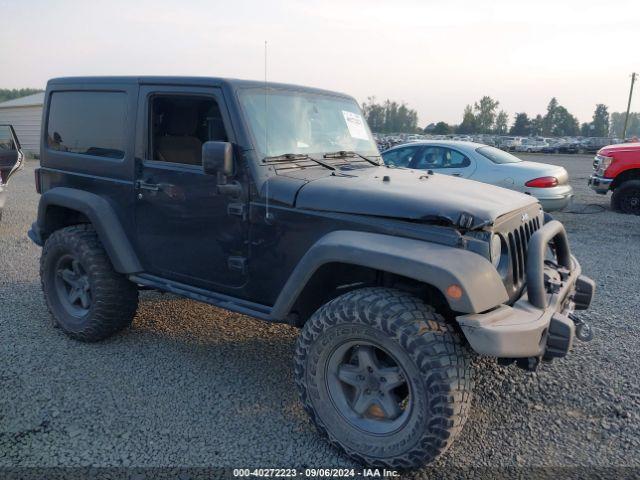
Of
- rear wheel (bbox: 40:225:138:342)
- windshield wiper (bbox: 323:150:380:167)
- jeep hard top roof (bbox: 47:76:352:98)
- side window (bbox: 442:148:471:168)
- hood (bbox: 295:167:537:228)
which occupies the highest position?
jeep hard top roof (bbox: 47:76:352:98)

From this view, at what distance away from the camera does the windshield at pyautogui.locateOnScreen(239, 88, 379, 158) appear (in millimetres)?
3498

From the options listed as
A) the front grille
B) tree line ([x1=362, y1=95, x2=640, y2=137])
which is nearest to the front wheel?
the front grille

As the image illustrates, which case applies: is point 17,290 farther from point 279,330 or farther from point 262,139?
point 262,139

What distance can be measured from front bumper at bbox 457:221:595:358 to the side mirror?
1.57 meters

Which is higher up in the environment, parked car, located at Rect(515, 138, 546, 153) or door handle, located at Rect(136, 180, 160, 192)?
parked car, located at Rect(515, 138, 546, 153)

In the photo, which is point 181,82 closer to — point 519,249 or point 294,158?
point 294,158

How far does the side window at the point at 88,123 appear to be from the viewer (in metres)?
4.05

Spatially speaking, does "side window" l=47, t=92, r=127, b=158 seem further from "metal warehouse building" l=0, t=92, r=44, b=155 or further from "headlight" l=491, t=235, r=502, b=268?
"metal warehouse building" l=0, t=92, r=44, b=155

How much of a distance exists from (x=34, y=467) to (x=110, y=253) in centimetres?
158

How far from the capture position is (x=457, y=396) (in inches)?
105

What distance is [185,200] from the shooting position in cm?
364

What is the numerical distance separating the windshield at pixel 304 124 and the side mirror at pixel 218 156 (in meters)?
0.26

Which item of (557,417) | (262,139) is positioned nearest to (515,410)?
(557,417)

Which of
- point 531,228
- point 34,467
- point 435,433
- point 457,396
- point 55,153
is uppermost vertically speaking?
point 55,153
